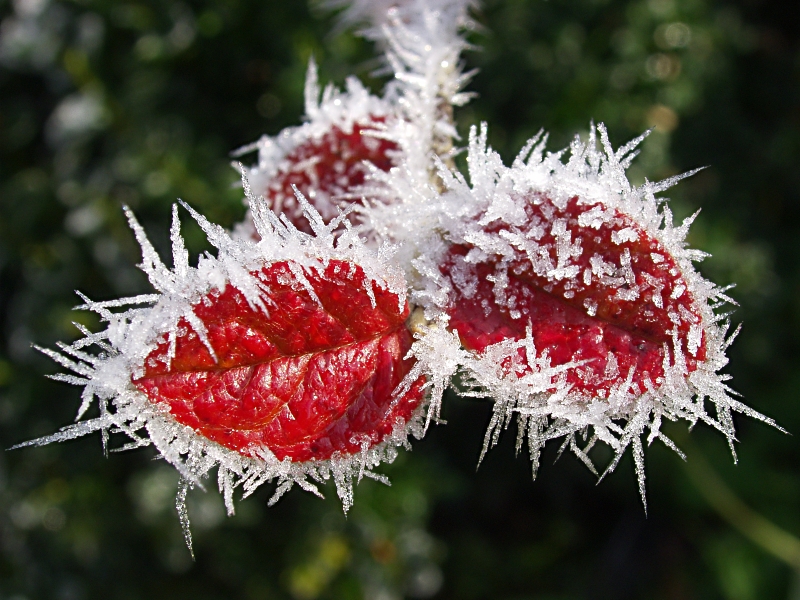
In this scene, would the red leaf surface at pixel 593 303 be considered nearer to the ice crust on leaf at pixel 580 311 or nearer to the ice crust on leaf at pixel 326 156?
the ice crust on leaf at pixel 580 311

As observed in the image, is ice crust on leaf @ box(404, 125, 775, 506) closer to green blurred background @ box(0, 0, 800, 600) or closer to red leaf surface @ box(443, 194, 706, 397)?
red leaf surface @ box(443, 194, 706, 397)

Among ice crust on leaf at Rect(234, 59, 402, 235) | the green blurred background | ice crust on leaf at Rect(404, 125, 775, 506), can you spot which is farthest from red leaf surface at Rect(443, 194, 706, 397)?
the green blurred background

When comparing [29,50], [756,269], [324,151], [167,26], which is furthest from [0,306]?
[756,269]

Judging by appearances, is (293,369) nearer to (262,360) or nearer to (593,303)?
(262,360)

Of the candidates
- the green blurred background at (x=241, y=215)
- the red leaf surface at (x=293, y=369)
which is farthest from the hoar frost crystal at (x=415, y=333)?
the green blurred background at (x=241, y=215)

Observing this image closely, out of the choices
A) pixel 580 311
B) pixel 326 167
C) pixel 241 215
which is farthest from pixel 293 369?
pixel 241 215

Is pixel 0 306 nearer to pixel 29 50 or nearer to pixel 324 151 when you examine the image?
pixel 29 50
